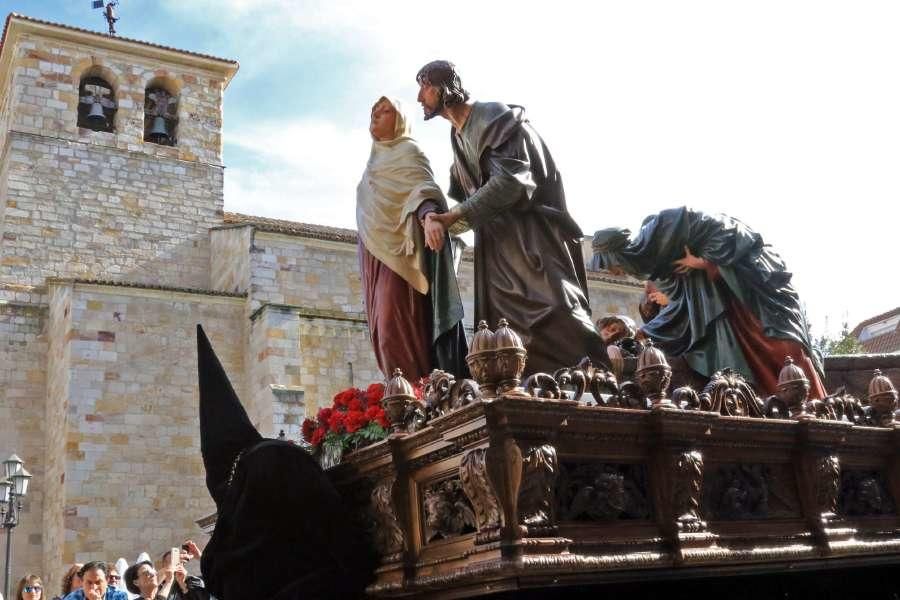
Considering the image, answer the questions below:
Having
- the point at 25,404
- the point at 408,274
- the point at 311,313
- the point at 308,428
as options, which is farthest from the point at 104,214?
the point at 308,428

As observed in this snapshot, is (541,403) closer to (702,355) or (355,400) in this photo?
(355,400)

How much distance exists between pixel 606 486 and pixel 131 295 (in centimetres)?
1850

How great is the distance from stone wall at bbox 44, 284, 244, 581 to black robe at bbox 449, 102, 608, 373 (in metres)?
15.8

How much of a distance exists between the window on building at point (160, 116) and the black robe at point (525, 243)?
22109 millimetres

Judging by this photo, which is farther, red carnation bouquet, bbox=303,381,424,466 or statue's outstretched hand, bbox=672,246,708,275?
statue's outstretched hand, bbox=672,246,708,275

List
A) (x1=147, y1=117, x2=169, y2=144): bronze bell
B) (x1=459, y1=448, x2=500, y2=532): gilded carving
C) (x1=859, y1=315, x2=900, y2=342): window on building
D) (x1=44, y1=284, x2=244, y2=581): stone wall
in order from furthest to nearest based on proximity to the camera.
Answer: (x1=859, y1=315, x2=900, y2=342): window on building → (x1=147, y1=117, x2=169, y2=144): bronze bell → (x1=44, y1=284, x2=244, y2=581): stone wall → (x1=459, y1=448, x2=500, y2=532): gilded carving

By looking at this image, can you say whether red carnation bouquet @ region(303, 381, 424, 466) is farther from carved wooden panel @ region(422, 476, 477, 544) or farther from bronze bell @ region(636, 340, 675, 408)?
bronze bell @ region(636, 340, 675, 408)

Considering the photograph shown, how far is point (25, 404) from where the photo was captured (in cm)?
2075

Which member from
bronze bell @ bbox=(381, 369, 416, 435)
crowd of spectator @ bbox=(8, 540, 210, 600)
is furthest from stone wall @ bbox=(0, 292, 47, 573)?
bronze bell @ bbox=(381, 369, 416, 435)

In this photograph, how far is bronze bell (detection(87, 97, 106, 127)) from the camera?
2380cm

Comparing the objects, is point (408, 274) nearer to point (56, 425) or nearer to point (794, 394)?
point (794, 394)

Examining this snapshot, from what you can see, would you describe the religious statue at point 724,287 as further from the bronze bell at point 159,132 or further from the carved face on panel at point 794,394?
the bronze bell at point 159,132

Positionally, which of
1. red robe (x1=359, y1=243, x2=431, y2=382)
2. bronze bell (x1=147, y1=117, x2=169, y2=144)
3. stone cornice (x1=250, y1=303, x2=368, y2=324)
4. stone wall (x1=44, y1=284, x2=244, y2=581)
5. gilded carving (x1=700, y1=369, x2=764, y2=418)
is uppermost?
bronze bell (x1=147, y1=117, x2=169, y2=144)

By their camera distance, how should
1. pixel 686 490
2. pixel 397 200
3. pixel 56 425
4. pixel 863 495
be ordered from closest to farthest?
pixel 686 490 < pixel 863 495 < pixel 397 200 < pixel 56 425
